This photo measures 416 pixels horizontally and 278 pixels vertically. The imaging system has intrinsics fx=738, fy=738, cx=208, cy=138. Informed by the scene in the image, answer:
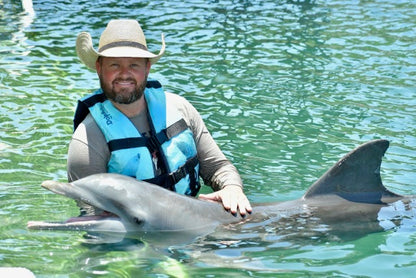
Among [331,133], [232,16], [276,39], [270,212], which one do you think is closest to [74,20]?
[232,16]

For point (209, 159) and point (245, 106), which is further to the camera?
Answer: point (245, 106)

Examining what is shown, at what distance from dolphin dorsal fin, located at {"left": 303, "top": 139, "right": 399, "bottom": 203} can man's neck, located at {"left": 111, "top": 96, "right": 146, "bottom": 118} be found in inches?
57.1

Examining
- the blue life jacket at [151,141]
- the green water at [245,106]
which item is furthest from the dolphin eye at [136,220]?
the blue life jacket at [151,141]

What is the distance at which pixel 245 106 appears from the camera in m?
9.01

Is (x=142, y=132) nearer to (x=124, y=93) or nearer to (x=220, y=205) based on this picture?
(x=124, y=93)

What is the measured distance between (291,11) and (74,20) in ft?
14.1

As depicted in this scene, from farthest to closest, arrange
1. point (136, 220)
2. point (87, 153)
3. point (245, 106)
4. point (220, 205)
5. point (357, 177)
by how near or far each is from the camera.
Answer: point (245, 106), point (357, 177), point (220, 205), point (87, 153), point (136, 220)

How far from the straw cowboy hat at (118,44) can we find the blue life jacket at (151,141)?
349 millimetres

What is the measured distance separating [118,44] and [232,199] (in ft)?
4.72

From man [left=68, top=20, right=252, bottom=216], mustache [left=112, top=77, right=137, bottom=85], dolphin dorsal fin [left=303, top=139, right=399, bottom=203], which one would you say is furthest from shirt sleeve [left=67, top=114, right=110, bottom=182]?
dolphin dorsal fin [left=303, top=139, right=399, bottom=203]

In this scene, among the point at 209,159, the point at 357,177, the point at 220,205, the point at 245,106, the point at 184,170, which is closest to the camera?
the point at 220,205

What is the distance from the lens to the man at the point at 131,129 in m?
5.43

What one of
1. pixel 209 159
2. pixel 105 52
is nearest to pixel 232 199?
pixel 209 159

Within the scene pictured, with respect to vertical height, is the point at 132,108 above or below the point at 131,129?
→ above
